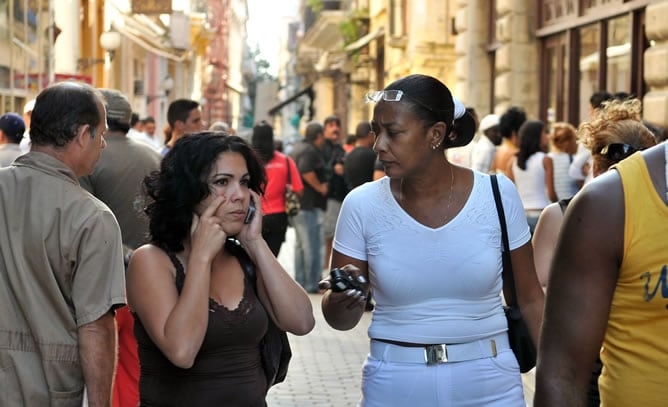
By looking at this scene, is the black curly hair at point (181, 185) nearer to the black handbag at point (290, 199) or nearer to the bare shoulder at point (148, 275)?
the bare shoulder at point (148, 275)

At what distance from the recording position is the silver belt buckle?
413 centimetres

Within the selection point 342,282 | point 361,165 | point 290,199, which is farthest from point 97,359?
point 361,165

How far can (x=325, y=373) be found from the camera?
972cm

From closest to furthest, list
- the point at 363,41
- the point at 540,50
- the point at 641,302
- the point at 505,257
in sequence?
the point at 641,302 → the point at 505,257 → the point at 540,50 → the point at 363,41

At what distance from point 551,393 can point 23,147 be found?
7143mm

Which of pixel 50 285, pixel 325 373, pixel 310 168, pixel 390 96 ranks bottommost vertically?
pixel 325 373

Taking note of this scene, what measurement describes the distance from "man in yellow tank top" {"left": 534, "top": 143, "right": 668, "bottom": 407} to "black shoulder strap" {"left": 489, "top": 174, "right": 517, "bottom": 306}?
1.56 meters

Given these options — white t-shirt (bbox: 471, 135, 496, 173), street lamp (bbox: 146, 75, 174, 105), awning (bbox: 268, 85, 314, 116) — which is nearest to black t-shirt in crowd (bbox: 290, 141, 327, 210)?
white t-shirt (bbox: 471, 135, 496, 173)

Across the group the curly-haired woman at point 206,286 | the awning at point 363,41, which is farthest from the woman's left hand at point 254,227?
the awning at point 363,41

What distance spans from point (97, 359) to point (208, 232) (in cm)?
57

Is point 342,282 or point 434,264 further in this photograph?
point 434,264

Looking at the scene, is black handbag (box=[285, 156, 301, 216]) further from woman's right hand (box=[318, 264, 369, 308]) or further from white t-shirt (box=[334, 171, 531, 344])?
woman's right hand (box=[318, 264, 369, 308])

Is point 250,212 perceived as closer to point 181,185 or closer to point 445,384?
point 181,185

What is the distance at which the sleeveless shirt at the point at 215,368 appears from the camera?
13.3 ft
